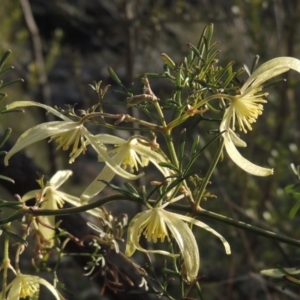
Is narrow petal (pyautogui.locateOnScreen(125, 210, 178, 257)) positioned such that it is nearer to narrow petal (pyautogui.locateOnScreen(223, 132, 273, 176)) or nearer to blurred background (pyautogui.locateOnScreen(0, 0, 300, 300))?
narrow petal (pyautogui.locateOnScreen(223, 132, 273, 176))

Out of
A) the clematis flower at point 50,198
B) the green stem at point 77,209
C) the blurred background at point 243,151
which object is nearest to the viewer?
the green stem at point 77,209

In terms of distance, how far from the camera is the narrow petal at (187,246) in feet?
2.77

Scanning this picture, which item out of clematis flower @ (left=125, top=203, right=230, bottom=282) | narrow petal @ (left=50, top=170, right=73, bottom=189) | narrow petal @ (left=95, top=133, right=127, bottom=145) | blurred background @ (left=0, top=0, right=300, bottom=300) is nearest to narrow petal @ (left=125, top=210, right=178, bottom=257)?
clematis flower @ (left=125, top=203, right=230, bottom=282)

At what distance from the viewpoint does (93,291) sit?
3506 mm

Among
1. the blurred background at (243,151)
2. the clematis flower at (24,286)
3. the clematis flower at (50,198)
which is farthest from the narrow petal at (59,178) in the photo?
the blurred background at (243,151)

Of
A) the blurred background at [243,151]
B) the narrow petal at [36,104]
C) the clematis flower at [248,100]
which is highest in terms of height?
the clematis flower at [248,100]

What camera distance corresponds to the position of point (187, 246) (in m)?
0.85

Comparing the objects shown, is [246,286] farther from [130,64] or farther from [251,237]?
[130,64]

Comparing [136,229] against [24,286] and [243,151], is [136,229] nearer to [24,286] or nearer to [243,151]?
[24,286]

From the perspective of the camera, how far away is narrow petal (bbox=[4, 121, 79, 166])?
2.77 ft

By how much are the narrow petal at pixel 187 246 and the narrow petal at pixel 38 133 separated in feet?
0.60

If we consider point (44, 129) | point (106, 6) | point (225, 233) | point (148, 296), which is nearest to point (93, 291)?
point (225, 233)

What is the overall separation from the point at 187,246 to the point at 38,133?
243 millimetres

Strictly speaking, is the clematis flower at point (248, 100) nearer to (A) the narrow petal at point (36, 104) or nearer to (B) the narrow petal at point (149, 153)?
(B) the narrow petal at point (149, 153)
